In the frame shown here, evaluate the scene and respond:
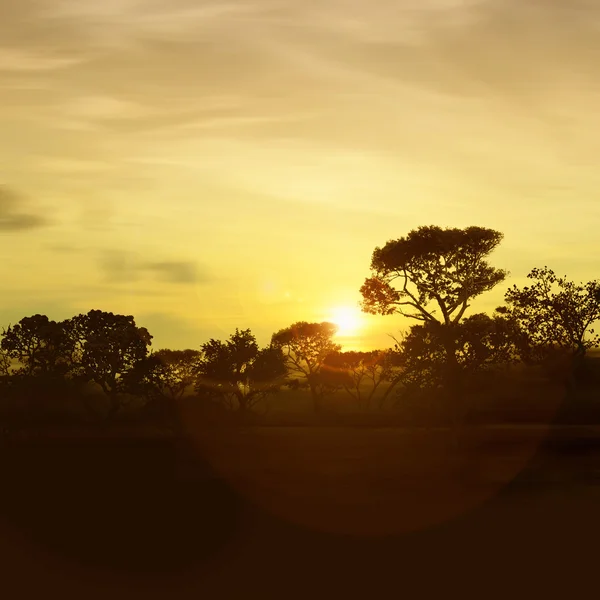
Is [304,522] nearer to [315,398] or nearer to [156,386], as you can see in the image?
[156,386]

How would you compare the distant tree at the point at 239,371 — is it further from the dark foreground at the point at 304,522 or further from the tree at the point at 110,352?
the dark foreground at the point at 304,522

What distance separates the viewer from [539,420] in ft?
229

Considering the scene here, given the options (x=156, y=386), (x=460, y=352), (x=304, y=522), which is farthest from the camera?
(x=156, y=386)

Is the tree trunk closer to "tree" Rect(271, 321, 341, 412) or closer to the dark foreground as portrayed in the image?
"tree" Rect(271, 321, 341, 412)

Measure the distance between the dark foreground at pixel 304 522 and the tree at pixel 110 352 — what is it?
30443mm

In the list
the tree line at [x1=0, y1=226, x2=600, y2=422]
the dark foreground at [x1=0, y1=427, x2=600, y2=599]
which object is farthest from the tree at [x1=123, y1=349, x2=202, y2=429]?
the dark foreground at [x1=0, y1=427, x2=600, y2=599]

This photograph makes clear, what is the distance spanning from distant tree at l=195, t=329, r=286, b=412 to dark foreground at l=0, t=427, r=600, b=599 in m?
43.2

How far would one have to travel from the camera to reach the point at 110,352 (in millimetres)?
82312

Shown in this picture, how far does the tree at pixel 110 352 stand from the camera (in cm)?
8144

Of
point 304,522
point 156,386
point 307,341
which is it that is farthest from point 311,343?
point 304,522

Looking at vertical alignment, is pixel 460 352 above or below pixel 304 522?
above

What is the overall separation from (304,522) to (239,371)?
6865 centimetres

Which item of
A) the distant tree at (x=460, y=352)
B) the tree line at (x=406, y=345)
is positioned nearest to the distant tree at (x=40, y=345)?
the tree line at (x=406, y=345)

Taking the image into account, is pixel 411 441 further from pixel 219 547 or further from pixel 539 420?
pixel 219 547
